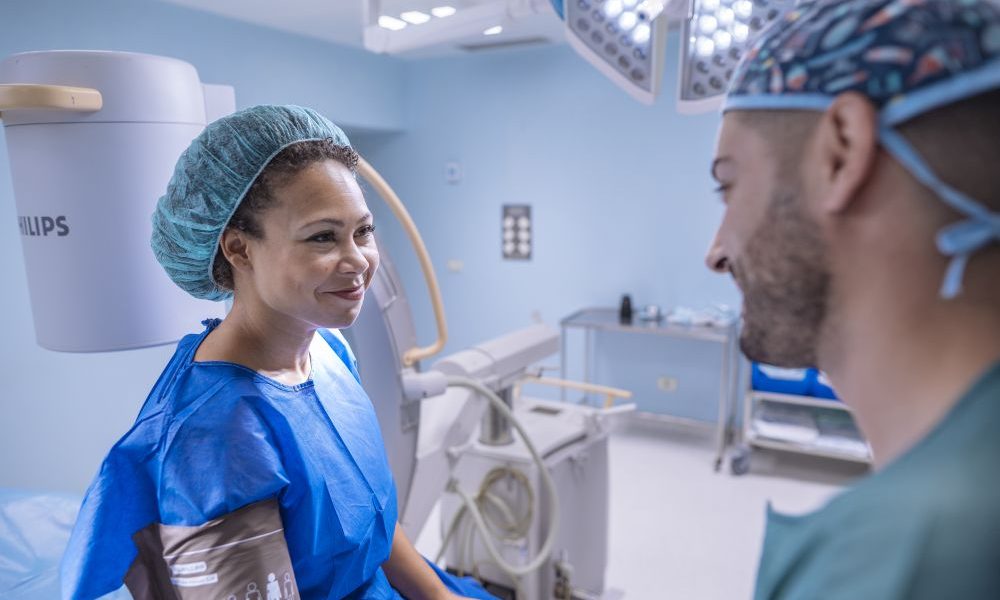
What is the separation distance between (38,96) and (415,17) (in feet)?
2.13

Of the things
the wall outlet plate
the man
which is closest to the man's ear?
the man

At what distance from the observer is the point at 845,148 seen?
0.46 m

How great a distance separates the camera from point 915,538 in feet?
1.25

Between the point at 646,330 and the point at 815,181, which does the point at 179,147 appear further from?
the point at 646,330

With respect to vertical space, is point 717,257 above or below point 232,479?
above

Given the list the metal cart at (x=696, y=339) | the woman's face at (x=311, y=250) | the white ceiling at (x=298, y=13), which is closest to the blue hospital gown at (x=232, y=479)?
the woman's face at (x=311, y=250)

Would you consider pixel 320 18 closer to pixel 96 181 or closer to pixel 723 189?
pixel 96 181

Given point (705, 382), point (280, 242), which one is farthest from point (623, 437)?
A: point (280, 242)

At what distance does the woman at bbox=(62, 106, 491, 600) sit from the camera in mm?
806

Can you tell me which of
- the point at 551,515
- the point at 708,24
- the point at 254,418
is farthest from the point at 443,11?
the point at 551,515

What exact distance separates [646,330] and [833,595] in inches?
116

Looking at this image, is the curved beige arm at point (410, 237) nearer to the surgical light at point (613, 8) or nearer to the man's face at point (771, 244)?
the surgical light at point (613, 8)

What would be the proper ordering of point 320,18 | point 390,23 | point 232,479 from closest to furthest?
1. point 232,479
2. point 390,23
3. point 320,18

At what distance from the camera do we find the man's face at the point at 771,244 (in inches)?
19.7
